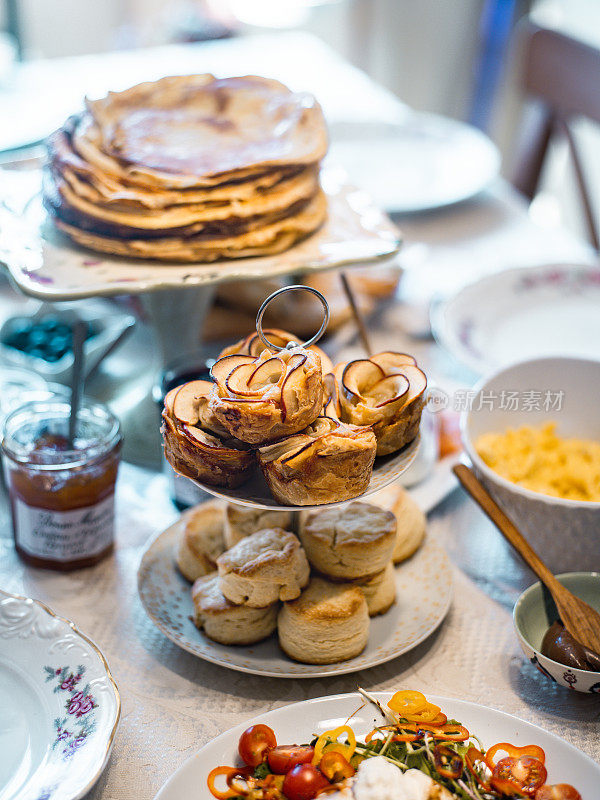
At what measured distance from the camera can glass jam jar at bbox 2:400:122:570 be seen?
77 cm

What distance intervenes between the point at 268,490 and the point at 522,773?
0.26m

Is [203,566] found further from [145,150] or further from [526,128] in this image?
[526,128]

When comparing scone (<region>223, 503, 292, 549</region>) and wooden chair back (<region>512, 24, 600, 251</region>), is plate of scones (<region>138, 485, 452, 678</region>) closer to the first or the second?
scone (<region>223, 503, 292, 549</region>)

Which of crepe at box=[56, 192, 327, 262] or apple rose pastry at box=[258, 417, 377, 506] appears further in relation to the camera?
crepe at box=[56, 192, 327, 262]

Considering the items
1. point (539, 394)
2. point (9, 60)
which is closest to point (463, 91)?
point (9, 60)

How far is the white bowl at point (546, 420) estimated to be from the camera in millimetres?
747

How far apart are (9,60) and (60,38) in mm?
2011

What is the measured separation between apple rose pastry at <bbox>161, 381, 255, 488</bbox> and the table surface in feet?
0.65

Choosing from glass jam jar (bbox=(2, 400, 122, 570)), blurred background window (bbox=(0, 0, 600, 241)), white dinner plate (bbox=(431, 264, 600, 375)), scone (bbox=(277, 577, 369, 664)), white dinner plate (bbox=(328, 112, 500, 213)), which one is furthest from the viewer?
blurred background window (bbox=(0, 0, 600, 241))

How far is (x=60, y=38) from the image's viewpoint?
361cm

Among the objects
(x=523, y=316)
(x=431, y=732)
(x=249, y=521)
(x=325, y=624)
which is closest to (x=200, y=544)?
(x=249, y=521)

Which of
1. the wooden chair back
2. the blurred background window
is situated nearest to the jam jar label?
the wooden chair back

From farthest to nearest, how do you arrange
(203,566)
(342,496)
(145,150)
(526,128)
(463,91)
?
(463,91), (526,128), (145,150), (203,566), (342,496)

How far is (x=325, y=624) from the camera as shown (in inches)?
26.2
